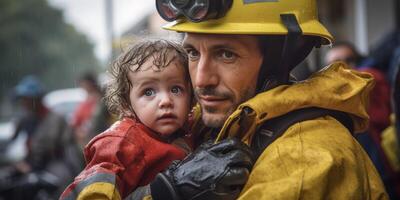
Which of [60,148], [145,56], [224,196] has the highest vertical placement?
[145,56]

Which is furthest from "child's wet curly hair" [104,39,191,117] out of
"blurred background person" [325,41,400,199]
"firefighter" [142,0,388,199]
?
"blurred background person" [325,41,400,199]

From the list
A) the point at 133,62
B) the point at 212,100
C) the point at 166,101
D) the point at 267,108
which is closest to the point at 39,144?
the point at 133,62

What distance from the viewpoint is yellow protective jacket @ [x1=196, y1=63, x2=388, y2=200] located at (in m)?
2.24

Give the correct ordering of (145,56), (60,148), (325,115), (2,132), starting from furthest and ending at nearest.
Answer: (2,132), (60,148), (145,56), (325,115)

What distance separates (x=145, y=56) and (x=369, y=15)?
24.8 feet

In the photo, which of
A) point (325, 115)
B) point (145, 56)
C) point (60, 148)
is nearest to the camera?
point (325, 115)

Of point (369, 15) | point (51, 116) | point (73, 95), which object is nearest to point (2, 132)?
point (73, 95)

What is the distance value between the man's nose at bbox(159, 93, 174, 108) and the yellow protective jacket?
1.35ft

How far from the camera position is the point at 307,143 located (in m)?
2.34

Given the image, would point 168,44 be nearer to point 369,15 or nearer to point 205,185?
point 205,185

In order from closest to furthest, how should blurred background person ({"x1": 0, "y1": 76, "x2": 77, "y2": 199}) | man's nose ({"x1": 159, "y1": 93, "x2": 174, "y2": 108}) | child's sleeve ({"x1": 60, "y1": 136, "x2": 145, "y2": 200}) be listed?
child's sleeve ({"x1": 60, "y1": 136, "x2": 145, "y2": 200})
man's nose ({"x1": 159, "y1": 93, "x2": 174, "y2": 108})
blurred background person ({"x1": 0, "y1": 76, "x2": 77, "y2": 199})

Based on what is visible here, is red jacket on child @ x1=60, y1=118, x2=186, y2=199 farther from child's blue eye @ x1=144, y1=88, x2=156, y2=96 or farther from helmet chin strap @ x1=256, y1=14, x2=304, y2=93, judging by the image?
helmet chin strap @ x1=256, y1=14, x2=304, y2=93

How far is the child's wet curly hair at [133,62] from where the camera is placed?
9.47 ft

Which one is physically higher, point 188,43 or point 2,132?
point 188,43
